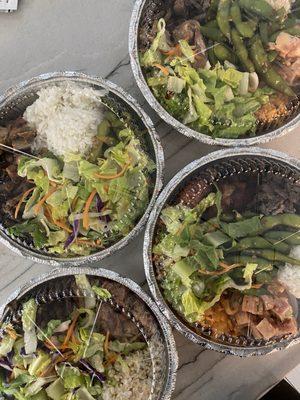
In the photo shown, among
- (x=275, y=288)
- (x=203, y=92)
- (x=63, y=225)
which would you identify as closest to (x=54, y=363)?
(x=63, y=225)

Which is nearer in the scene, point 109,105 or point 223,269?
point 223,269

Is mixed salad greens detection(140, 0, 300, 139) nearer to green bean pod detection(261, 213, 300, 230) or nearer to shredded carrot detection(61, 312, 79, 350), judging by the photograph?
green bean pod detection(261, 213, 300, 230)

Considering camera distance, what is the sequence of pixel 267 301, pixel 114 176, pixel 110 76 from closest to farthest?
1. pixel 267 301
2. pixel 114 176
3. pixel 110 76

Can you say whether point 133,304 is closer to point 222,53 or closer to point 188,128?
point 188,128

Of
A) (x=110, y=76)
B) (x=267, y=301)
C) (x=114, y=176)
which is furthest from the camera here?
(x=110, y=76)

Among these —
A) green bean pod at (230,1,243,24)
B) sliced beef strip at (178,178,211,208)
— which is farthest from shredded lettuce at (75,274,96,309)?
green bean pod at (230,1,243,24)

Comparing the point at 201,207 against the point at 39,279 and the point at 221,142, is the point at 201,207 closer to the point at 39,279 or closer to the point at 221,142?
the point at 221,142

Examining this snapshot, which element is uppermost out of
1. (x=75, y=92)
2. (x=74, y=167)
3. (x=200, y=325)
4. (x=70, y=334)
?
(x=75, y=92)

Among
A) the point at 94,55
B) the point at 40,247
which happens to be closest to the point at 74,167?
the point at 40,247

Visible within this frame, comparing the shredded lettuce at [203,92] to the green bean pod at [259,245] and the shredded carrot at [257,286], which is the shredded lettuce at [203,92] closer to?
the green bean pod at [259,245]
